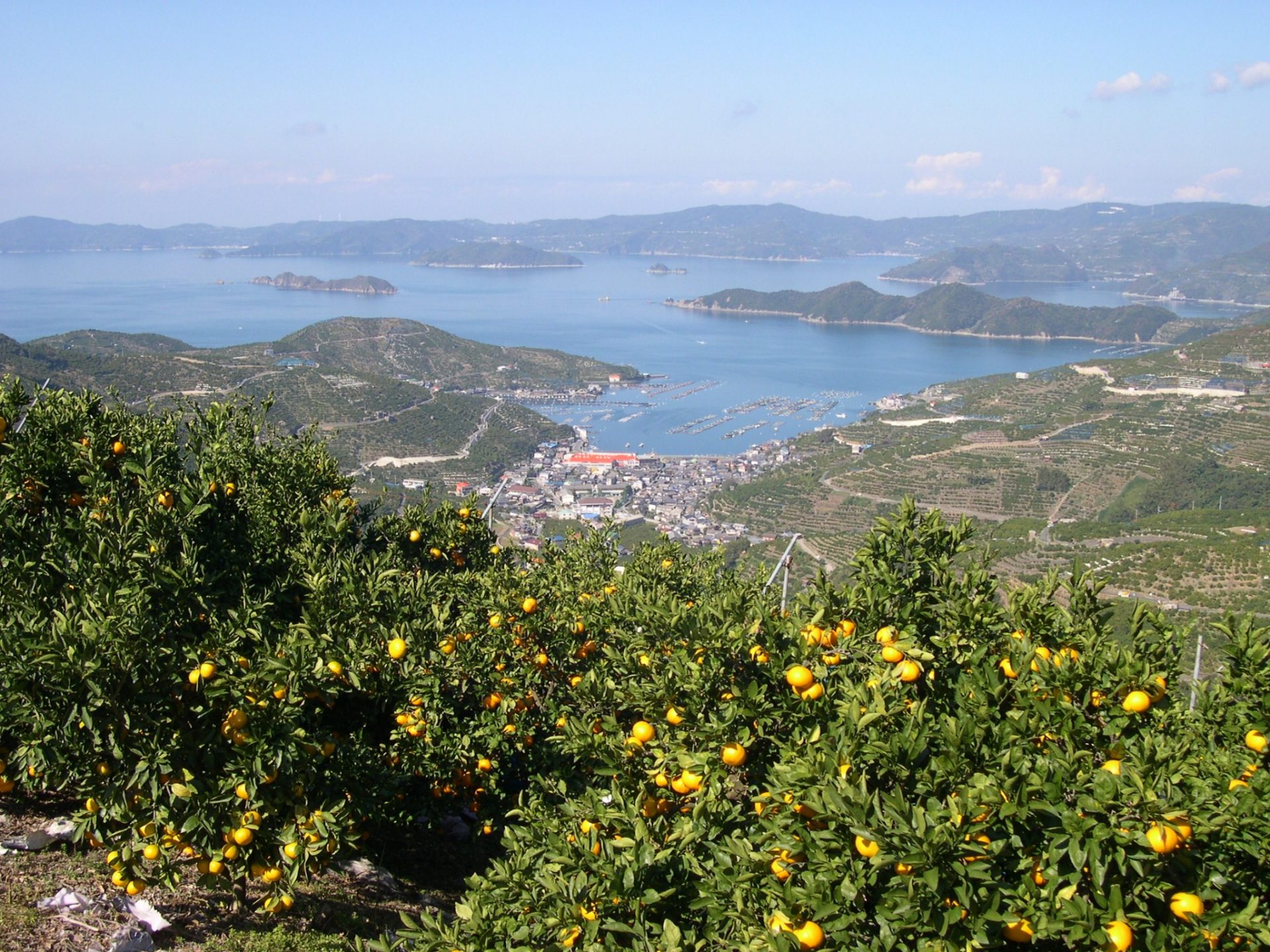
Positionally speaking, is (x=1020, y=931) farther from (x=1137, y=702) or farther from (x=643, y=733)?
(x=643, y=733)

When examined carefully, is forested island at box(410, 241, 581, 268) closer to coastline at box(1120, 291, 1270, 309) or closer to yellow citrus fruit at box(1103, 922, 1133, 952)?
coastline at box(1120, 291, 1270, 309)

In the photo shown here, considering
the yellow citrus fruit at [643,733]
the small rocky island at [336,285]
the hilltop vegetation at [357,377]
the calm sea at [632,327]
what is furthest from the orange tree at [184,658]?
the small rocky island at [336,285]

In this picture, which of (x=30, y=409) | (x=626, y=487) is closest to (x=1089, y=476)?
(x=626, y=487)

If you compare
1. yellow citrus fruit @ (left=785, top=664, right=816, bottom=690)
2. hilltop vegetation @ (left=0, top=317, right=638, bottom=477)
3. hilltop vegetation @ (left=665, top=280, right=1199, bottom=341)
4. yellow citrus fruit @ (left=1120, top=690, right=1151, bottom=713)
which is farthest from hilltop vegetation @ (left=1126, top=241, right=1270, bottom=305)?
yellow citrus fruit @ (left=785, top=664, right=816, bottom=690)

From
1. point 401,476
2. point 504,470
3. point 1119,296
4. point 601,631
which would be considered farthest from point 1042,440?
point 1119,296

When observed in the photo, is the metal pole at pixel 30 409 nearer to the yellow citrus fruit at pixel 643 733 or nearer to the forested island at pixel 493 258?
the yellow citrus fruit at pixel 643 733

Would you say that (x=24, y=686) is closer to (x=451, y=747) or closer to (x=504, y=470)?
(x=451, y=747)
